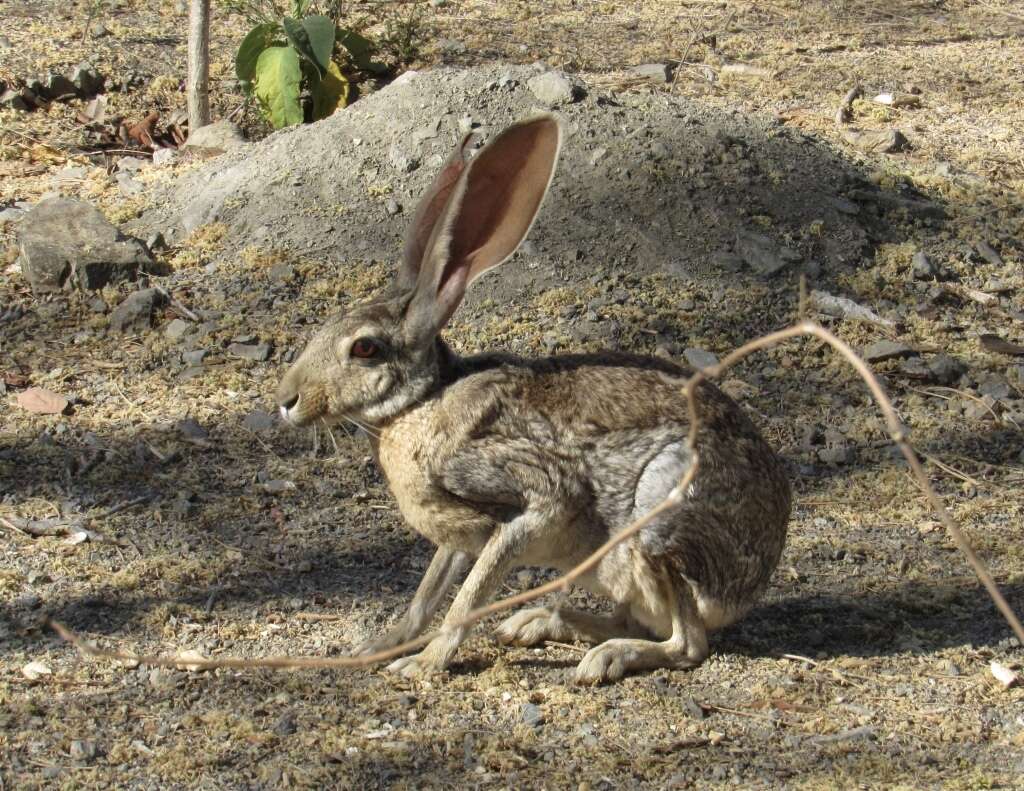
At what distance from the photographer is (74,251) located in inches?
285

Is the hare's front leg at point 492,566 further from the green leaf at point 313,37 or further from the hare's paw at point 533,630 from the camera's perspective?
the green leaf at point 313,37

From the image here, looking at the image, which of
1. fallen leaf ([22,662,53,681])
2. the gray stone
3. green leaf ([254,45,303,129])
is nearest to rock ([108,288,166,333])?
green leaf ([254,45,303,129])

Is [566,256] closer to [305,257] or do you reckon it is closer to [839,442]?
[305,257]

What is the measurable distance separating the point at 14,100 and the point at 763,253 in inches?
201

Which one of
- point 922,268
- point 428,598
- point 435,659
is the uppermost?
point 922,268

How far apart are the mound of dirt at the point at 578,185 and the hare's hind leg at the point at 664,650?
296cm

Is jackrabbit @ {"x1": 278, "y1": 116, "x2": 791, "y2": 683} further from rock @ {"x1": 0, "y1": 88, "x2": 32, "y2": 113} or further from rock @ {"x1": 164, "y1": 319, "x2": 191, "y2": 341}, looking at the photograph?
rock @ {"x1": 0, "y1": 88, "x2": 32, "y2": 113}

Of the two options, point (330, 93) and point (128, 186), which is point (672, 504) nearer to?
point (128, 186)

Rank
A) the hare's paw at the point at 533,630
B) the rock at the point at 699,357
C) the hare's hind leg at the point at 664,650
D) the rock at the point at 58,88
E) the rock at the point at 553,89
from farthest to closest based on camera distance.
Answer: the rock at the point at 58,88 → the rock at the point at 553,89 → the rock at the point at 699,357 → the hare's paw at the point at 533,630 → the hare's hind leg at the point at 664,650

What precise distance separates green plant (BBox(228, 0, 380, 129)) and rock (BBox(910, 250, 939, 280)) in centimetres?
359

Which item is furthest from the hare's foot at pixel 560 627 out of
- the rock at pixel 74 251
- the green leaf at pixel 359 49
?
the green leaf at pixel 359 49

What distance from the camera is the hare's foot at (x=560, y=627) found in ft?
16.0

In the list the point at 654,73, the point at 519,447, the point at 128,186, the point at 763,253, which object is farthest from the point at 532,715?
the point at 654,73

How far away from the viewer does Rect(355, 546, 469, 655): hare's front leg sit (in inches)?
183
